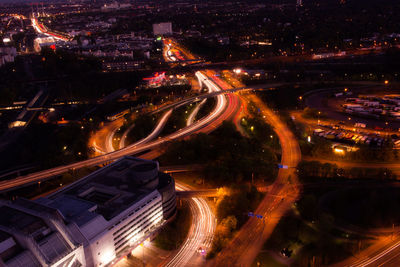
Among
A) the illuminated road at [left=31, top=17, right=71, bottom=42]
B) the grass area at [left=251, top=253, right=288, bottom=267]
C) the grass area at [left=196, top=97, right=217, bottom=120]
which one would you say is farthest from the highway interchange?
the illuminated road at [left=31, top=17, right=71, bottom=42]

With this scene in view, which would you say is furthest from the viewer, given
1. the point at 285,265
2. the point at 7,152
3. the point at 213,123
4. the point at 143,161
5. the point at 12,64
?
the point at 12,64

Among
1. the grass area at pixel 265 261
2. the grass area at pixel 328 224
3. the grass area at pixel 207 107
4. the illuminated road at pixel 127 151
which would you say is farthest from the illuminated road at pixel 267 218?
the grass area at pixel 207 107

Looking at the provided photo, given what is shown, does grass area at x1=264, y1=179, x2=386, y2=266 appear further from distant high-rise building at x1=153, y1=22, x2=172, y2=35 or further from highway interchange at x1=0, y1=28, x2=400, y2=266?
distant high-rise building at x1=153, y1=22, x2=172, y2=35

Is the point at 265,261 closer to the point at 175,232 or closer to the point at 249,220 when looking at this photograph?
the point at 249,220

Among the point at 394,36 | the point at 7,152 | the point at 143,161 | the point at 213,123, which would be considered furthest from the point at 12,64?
the point at 394,36

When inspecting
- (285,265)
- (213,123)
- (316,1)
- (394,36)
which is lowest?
(285,265)

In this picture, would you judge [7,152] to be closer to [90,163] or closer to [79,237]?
[90,163]

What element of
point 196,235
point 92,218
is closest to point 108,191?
point 92,218
